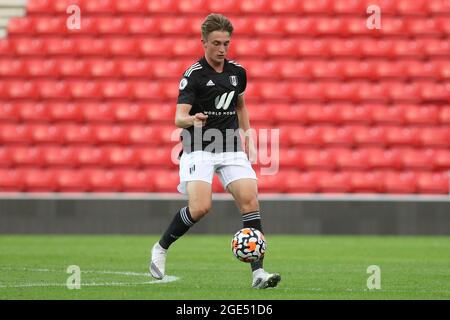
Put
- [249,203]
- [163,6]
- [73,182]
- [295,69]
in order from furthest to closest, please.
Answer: [163,6]
[295,69]
[73,182]
[249,203]

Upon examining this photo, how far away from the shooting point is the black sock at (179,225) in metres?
8.45

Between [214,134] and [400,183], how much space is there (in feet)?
28.4

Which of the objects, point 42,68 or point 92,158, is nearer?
point 92,158

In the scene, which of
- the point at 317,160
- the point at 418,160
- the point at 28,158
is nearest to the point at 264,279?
the point at 317,160

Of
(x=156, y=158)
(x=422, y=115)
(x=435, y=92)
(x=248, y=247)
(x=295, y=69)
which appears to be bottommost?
(x=248, y=247)

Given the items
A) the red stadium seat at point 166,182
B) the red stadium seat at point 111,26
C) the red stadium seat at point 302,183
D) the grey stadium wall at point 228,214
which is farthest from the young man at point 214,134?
the red stadium seat at point 111,26

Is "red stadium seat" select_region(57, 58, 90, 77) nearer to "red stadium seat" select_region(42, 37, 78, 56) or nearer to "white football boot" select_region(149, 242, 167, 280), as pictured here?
"red stadium seat" select_region(42, 37, 78, 56)

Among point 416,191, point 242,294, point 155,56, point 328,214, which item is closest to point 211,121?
point 242,294

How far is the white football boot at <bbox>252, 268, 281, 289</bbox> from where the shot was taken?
791cm

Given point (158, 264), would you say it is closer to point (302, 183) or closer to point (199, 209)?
point (199, 209)

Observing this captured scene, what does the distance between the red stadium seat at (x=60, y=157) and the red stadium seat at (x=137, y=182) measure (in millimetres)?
886

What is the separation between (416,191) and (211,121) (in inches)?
347

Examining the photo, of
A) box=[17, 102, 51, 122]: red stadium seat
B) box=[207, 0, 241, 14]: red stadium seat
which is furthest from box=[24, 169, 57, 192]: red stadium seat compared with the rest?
box=[207, 0, 241, 14]: red stadium seat

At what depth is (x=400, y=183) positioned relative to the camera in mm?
16406
